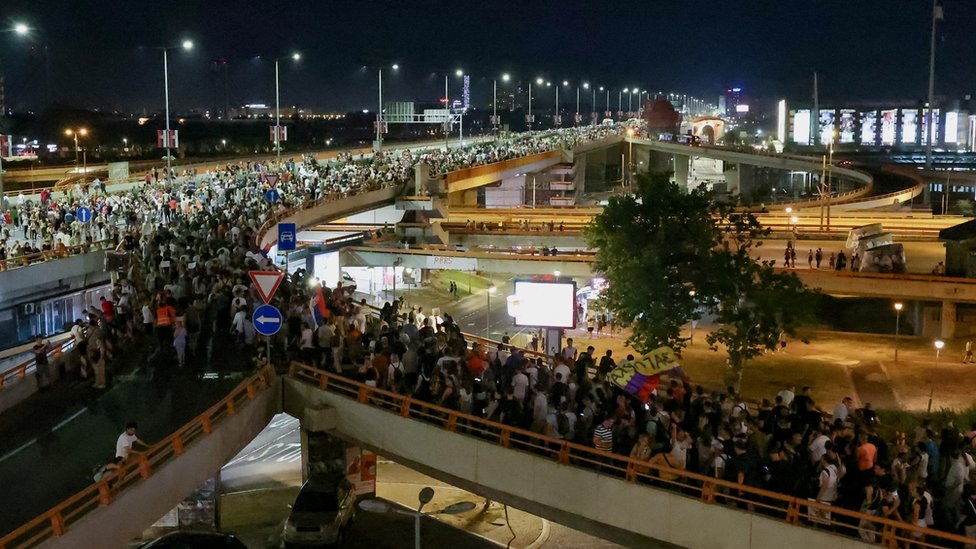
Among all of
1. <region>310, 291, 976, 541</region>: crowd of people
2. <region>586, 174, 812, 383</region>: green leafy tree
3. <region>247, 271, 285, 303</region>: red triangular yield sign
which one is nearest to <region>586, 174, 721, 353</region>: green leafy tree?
<region>586, 174, 812, 383</region>: green leafy tree

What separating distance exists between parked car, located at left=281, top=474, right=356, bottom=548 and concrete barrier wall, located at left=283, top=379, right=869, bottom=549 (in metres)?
1.60

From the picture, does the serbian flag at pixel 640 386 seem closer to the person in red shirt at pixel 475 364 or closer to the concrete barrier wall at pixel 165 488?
the person in red shirt at pixel 475 364

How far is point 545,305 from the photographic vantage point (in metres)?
29.5

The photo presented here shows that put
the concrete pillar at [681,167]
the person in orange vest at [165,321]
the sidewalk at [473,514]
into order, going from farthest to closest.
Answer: the concrete pillar at [681,167] → the sidewalk at [473,514] → the person in orange vest at [165,321]

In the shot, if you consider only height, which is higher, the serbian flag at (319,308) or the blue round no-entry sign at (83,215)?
the blue round no-entry sign at (83,215)

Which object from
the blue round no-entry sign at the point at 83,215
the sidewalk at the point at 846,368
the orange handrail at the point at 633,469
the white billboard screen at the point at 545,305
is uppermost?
the blue round no-entry sign at the point at 83,215

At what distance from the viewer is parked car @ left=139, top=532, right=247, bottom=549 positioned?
1540 cm

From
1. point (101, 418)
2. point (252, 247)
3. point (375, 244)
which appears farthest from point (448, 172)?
point (101, 418)

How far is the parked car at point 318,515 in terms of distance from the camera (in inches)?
700

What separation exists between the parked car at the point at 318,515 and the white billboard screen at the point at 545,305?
11598 millimetres

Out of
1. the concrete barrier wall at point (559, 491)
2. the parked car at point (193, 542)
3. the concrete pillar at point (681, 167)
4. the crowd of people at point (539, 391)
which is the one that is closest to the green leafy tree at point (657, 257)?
the crowd of people at point (539, 391)

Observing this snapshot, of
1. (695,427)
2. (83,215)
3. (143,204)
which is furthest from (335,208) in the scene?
(695,427)

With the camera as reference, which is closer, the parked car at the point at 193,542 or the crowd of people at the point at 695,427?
the crowd of people at the point at 695,427

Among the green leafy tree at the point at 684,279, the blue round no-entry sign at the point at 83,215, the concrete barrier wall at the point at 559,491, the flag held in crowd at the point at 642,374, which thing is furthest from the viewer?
the green leafy tree at the point at 684,279
